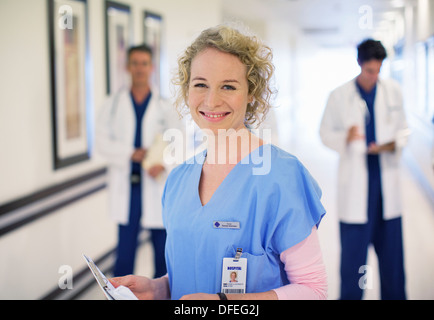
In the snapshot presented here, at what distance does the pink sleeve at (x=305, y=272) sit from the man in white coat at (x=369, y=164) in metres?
1.28

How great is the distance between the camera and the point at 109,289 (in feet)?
2.69

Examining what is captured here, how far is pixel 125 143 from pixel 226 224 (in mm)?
1590

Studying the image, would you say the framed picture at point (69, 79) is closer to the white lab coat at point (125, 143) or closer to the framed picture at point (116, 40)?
the white lab coat at point (125, 143)

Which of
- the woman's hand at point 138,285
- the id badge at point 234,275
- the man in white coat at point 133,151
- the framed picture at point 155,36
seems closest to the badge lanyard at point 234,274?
the id badge at point 234,275

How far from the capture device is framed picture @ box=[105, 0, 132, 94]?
2.97m

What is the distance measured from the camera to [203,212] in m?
0.88

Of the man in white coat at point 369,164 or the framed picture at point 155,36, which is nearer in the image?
the man in white coat at point 369,164

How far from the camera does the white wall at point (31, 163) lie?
6.40ft

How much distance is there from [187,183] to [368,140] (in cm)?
136

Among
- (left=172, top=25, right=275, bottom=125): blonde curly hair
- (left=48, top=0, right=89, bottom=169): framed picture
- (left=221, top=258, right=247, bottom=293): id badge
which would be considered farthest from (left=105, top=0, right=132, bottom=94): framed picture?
(left=221, top=258, right=247, bottom=293): id badge

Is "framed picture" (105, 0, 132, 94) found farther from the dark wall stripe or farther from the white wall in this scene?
the dark wall stripe

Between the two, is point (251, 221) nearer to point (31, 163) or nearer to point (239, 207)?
point (239, 207)

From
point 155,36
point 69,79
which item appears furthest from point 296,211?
point 155,36
